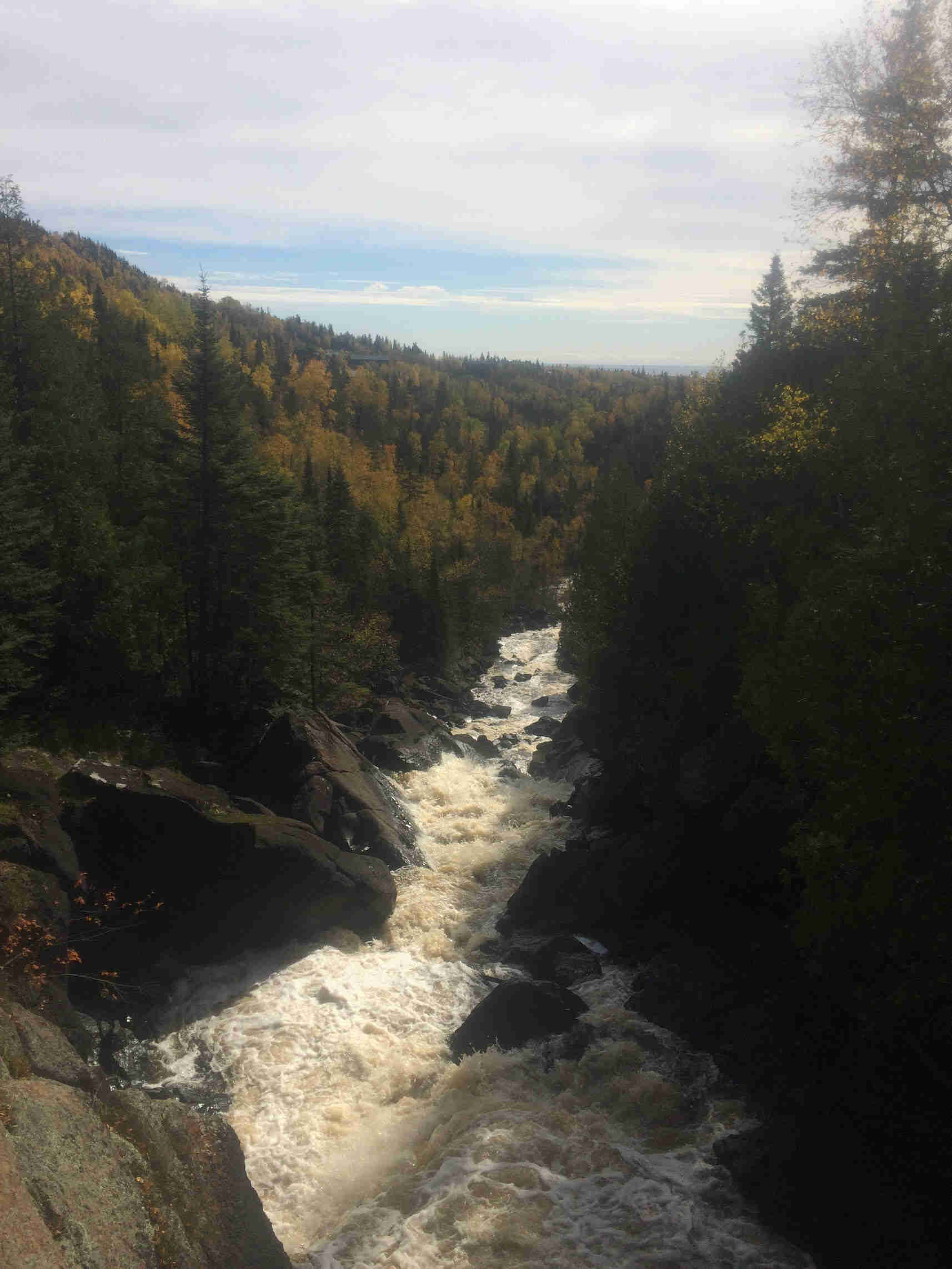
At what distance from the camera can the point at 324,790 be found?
2472 cm

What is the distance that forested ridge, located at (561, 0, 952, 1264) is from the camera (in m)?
9.47

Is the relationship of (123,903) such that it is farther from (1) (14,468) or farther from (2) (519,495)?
(2) (519,495)

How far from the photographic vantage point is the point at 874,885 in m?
9.61

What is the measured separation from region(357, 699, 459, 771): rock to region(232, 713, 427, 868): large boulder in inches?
152

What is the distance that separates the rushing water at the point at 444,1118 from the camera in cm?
1159

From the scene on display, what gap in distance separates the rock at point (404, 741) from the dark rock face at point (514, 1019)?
1539 centimetres

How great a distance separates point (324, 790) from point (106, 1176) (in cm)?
1568

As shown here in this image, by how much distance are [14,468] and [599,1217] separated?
2946 cm

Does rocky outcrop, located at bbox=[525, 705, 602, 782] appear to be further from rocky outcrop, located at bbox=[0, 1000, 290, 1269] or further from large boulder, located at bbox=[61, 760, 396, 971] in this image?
rocky outcrop, located at bbox=[0, 1000, 290, 1269]

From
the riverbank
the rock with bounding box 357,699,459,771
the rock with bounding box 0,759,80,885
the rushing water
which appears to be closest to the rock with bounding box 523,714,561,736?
the rock with bounding box 357,699,459,771

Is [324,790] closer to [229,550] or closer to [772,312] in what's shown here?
[229,550]

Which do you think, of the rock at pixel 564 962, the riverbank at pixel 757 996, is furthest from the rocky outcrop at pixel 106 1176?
the rock at pixel 564 962

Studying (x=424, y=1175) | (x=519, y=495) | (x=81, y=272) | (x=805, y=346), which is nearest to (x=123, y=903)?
(x=424, y=1175)

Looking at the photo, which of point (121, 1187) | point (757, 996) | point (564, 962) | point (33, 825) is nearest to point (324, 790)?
point (33, 825)
